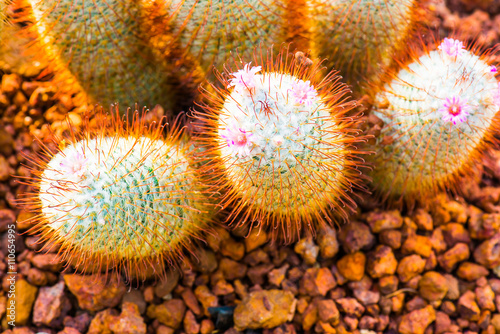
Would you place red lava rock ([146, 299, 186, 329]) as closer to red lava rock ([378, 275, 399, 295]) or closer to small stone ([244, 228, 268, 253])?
small stone ([244, 228, 268, 253])

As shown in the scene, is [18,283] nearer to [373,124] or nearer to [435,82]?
[373,124]

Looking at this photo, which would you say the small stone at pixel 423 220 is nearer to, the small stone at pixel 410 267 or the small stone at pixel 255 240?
the small stone at pixel 410 267

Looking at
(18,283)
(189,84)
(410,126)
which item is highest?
(410,126)

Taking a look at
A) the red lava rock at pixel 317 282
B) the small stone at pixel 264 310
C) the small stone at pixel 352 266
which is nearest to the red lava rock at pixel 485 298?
the small stone at pixel 352 266

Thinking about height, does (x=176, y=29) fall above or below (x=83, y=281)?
above

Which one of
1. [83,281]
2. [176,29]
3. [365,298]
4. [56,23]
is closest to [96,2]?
[56,23]

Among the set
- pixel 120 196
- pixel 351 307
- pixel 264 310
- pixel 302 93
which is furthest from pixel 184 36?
pixel 351 307
